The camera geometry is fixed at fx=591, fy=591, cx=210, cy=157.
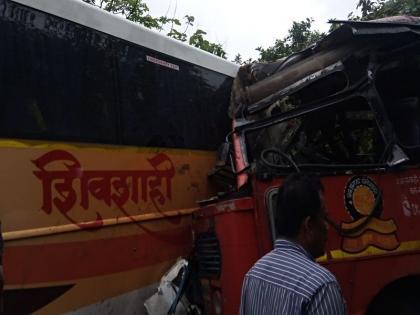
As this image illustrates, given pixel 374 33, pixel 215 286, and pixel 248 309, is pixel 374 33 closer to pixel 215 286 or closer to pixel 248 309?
pixel 215 286

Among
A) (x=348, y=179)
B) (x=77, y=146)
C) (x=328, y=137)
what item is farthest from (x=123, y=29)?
(x=328, y=137)

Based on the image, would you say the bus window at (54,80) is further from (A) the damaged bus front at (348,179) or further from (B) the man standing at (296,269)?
(B) the man standing at (296,269)

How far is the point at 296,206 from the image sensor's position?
208 centimetres

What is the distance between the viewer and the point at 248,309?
7.07 ft

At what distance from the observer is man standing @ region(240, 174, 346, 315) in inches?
74.9

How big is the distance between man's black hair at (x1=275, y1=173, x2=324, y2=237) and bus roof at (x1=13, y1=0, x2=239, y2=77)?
7.73 ft

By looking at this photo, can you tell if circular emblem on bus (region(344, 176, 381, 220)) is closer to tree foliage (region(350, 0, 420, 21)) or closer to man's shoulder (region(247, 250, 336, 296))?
man's shoulder (region(247, 250, 336, 296))

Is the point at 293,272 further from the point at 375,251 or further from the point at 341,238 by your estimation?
the point at 375,251

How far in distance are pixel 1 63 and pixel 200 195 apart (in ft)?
6.72

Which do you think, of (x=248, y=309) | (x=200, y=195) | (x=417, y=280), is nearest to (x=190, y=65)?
(x=200, y=195)

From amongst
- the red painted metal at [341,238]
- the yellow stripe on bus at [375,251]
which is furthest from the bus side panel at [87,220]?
the yellow stripe on bus at [375,251]

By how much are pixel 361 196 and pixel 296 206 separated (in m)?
2.11

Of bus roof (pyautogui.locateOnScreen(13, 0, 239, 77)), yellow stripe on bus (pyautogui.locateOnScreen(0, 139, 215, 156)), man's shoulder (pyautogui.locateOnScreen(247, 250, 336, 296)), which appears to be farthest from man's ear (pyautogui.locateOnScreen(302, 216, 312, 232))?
bus roof (pyautogui.locateOnScreen(13, 0, 239, 77))

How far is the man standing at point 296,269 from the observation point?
1901 mm
